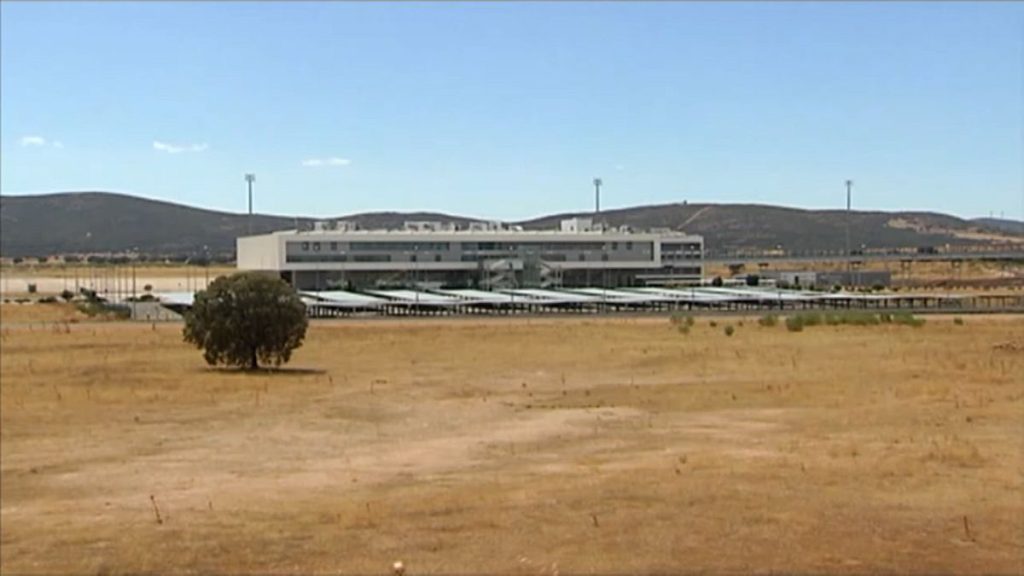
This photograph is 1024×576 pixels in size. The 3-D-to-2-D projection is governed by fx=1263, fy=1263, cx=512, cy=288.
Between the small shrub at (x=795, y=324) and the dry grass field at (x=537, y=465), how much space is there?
12317mm

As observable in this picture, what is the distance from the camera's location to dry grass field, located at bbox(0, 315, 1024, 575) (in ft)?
45.1

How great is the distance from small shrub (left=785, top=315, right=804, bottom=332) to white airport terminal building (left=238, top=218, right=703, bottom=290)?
4120cm

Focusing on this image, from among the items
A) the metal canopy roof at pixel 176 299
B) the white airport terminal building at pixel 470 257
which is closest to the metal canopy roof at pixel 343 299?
Result: the white airport terminal building at pixel 470 257

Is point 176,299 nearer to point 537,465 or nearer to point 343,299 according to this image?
point 343,299

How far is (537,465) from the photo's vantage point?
21.8 meters

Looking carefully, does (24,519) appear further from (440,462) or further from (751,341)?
(751,341)

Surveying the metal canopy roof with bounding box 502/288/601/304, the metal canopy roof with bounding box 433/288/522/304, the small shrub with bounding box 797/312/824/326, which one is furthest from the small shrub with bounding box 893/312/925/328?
the metal canopy roof with bounding box 433/288/522/304

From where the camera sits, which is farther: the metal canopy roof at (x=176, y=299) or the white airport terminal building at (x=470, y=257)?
the white airport terminal building at (x=470, y=257)

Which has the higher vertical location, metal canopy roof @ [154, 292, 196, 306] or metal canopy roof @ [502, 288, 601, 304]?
metal canopy roof @ [502, 288, 601, 304]

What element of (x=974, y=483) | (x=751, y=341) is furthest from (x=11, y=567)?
(x=751, y=341)

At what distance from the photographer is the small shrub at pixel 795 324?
5681cm

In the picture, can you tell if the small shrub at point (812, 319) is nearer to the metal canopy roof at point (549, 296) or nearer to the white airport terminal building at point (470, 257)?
the metal canopy roof at point (549, 296)

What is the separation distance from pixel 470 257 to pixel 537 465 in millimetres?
87747

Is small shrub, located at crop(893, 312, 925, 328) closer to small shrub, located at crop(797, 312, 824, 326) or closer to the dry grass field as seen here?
the dry grass field
